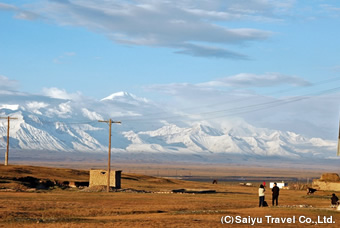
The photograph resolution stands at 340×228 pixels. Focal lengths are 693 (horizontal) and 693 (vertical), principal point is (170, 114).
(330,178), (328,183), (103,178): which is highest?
(330,178)

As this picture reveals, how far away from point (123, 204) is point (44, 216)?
42.6 feet

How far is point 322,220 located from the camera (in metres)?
40.4

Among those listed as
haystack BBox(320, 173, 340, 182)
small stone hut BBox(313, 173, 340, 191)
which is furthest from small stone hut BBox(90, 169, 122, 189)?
haystack BBox(320, 173, 340, 182)

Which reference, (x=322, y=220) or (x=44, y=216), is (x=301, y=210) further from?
(x=44, y=216)

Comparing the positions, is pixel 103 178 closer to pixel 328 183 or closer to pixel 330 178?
pixel 328 183

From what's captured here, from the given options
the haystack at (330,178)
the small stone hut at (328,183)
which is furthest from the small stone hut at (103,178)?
the haystack at (330,178)

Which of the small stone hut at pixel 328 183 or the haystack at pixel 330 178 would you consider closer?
the small stone hut at pixel 328 183

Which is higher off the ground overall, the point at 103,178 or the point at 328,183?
the point at 103,178

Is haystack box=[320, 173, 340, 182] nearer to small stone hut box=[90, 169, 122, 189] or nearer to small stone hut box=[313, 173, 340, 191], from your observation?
small stone hut box=[313, 173, 340, 191]

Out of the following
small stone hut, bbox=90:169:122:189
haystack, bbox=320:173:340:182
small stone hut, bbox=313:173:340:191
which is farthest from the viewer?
haystack, bbox=320:173:340:182

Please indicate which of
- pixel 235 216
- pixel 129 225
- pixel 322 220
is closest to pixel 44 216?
pixel 129 225

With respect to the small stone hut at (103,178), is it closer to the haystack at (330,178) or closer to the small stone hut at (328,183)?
the small stone hut at (328,183)

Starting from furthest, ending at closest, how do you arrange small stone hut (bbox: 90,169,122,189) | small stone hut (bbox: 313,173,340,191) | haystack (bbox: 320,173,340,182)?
haystack (bbox: 320,173,340,182) < small stone hut (bbox: 313,173,340,191) < small stone hut (bbox: 90,169,122,189)

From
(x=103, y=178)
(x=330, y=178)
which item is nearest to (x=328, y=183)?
(x=330, y=178)
